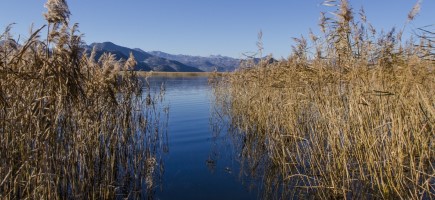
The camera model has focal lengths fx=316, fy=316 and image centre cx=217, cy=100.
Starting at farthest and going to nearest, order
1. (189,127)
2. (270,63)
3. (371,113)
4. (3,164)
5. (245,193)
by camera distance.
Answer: (189,127) → (270,63) → (245,193) → (371,113) → (3,164)

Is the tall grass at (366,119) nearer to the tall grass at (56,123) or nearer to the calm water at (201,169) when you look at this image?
the calm water at (201,169)

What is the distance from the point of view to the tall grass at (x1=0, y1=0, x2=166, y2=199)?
3.45 metres

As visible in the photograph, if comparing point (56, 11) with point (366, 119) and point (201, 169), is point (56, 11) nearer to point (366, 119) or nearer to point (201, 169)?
point (366, 119)

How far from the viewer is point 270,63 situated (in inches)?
408

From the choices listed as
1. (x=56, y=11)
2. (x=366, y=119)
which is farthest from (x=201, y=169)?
(x=56, y=11)

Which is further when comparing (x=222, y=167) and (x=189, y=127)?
(x=189, y=127)

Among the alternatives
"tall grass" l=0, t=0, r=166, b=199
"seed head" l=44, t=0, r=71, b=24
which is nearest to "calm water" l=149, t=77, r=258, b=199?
"tall grass" l=0, t=0, r=166, b=199

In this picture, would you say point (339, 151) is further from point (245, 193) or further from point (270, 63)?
point (270, 63)

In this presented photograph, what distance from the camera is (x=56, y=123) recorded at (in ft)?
12.2

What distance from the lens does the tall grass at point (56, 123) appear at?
3451mm

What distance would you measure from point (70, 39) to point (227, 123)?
35.2ft

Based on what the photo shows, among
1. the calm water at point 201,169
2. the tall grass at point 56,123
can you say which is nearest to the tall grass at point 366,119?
the calm water at point 201,169

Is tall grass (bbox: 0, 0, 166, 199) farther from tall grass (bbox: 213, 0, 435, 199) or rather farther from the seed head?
tall grass (bbox: 213, 0, 435, 199)

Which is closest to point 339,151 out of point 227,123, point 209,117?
point 227,123
